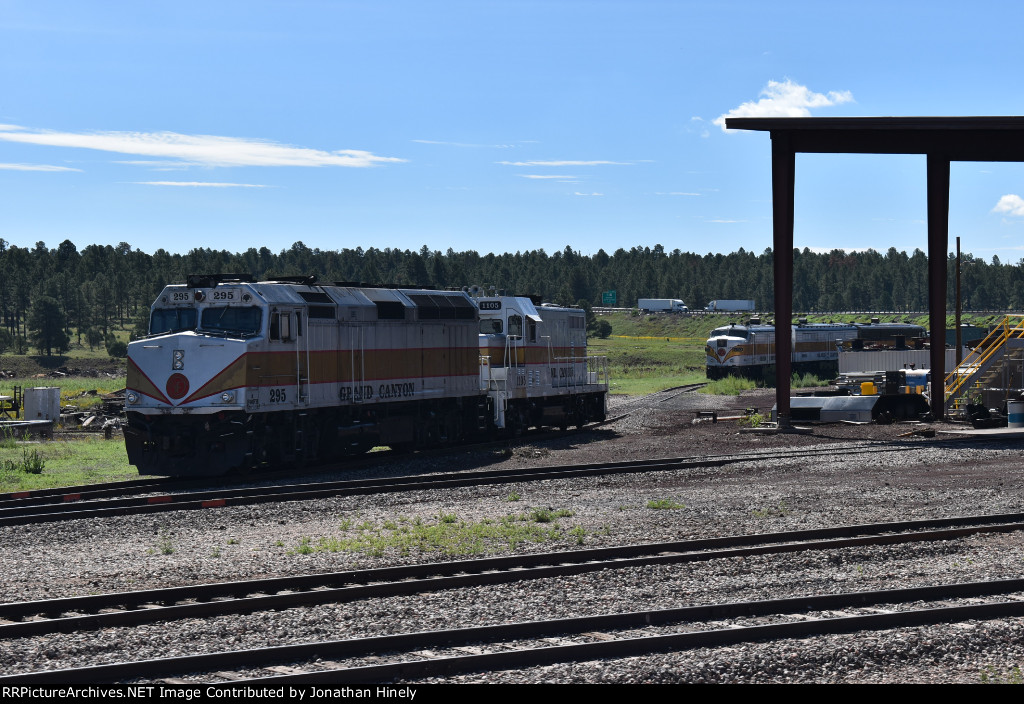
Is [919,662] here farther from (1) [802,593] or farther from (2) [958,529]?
(2) [958,529]

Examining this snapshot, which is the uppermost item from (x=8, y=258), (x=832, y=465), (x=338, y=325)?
(x=8, y=258)

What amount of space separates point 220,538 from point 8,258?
168318 mm

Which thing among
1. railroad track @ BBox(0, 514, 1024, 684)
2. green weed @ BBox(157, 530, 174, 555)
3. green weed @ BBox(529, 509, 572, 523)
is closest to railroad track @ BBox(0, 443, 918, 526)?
green weed @ BBox(157, 530, 174, 555)

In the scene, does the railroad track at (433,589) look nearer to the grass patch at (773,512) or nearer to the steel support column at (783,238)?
the grass patch at (773,512)

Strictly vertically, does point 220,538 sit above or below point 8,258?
below

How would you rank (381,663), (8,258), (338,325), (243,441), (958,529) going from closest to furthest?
(381,663) < (958,529) < (243,441) < (338,325) < (8,258)

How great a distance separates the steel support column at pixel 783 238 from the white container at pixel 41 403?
2493cm

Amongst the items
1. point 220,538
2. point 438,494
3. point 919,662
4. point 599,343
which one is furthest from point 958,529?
point 599,343

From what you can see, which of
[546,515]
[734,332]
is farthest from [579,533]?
[734,332]

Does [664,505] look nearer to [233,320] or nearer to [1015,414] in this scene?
[233,320]

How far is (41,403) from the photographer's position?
38.1m

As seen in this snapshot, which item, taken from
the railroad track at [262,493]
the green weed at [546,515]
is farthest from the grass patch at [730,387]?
the green weed at [546,515]

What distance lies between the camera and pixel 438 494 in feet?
58.9

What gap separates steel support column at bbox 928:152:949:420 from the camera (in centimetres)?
3241
